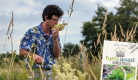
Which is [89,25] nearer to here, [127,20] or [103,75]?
[127,20]

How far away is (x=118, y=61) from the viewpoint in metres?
1.18

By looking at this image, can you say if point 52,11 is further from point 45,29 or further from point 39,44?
point 39,44

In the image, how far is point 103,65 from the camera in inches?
46.5

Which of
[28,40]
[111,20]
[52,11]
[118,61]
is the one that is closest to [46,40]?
[28,40]

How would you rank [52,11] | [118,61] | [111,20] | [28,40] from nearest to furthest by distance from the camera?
[118,61]
[28,40]
[52,11]
[111,20]

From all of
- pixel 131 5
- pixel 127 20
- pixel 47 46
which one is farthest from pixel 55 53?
pixel 131 5

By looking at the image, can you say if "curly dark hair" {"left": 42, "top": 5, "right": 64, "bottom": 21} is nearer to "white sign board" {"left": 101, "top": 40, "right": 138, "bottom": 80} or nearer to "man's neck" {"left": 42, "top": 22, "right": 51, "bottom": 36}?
"man's neck" {"left": 42, "top": 22, "right": 51, "bottom": 36}

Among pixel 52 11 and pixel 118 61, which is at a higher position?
pixel 52 11

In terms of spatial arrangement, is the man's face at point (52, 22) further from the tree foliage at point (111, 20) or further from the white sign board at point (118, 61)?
the tree foliage at point (111, 20)

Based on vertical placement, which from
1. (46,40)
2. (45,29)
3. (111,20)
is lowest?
(46,40)

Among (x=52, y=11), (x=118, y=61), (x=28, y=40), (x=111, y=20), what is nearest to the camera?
(x=118, y=61)

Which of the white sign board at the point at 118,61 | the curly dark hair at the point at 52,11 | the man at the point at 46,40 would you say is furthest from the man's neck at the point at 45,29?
the white sign board at the point at 118,61

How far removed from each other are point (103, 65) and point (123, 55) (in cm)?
16

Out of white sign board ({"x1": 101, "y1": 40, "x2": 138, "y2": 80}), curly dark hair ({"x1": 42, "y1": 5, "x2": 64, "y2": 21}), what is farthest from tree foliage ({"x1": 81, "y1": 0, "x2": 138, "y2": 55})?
white sign board ({"x1": 101, "y1": 40, "x2": 138, "y2": 80})
